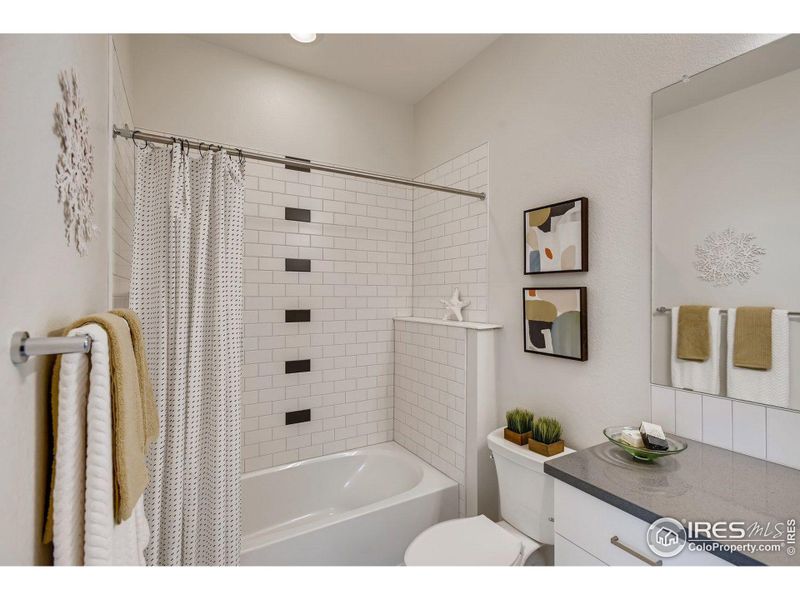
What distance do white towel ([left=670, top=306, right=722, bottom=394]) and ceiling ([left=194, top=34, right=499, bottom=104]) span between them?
178 cm

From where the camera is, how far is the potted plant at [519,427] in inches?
66.4

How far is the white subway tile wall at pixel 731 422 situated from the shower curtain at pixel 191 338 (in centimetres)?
159

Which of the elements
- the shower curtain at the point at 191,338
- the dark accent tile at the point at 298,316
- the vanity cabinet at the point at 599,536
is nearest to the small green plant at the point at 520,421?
the vanity cabinet at the point at 599,536

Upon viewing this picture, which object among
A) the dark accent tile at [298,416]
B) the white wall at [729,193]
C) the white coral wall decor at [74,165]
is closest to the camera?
the white coral wall decor at [74,165]

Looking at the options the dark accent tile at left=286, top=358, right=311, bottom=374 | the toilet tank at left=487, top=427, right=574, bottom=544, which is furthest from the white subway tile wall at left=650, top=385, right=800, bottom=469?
the dark accent tile at left=286, top=358, right=311, bottom=374

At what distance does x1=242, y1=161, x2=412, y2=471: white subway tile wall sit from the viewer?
7.39 ft

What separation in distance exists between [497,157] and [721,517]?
178 centimetres

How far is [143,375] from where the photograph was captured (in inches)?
36.2

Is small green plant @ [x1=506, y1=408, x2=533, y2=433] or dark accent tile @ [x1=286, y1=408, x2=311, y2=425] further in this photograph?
dark accent tile @ [x1=286, y1=408, x2=311, y2=425]

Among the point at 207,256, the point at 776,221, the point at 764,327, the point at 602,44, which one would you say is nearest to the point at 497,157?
the point at 602,44

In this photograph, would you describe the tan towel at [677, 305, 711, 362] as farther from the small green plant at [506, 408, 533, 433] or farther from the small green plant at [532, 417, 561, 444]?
the small green plant at [506, 408, 533, 433]

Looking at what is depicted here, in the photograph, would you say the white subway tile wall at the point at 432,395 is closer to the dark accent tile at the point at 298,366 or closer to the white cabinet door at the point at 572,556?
the dark accent tile at the point at 298,366

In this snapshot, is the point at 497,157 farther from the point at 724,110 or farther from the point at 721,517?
the point at 721,517

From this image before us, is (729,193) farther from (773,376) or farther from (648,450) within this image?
(648,450)
